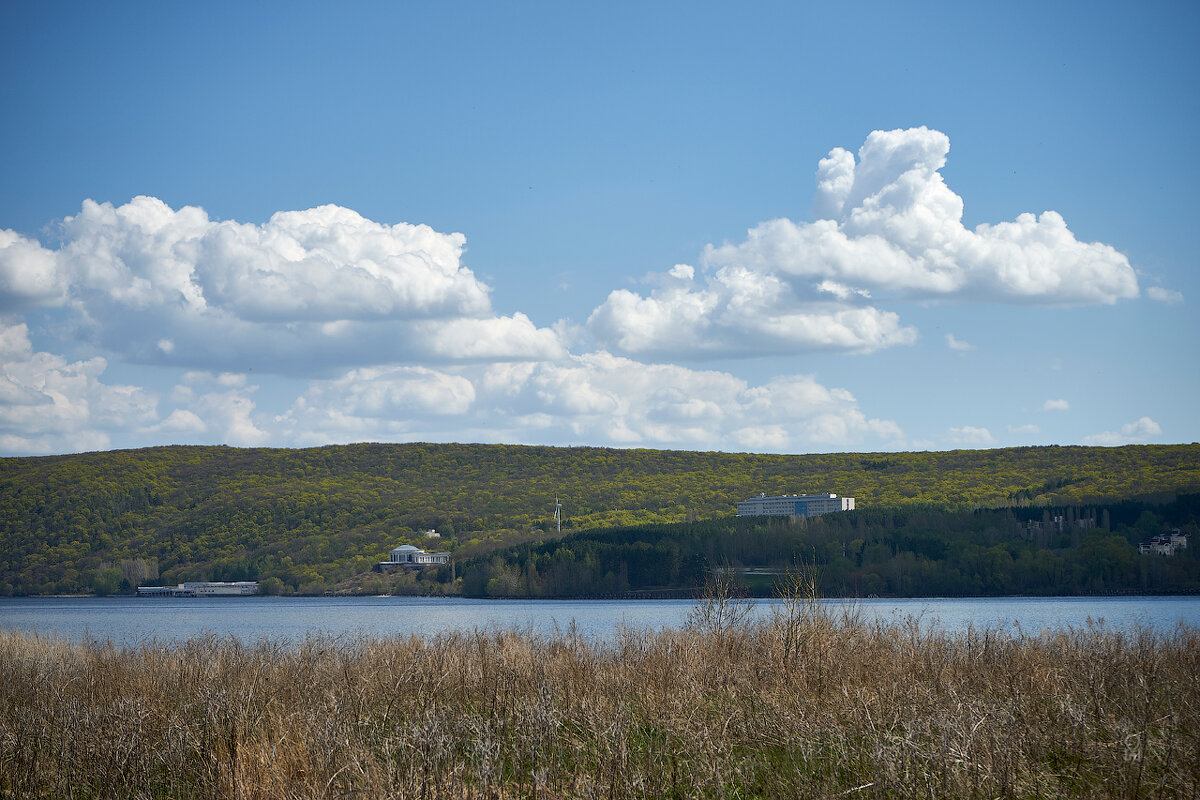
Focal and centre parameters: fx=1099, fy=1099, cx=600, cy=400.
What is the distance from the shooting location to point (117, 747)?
1404cm

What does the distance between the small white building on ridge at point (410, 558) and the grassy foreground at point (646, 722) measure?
13836 centimetres

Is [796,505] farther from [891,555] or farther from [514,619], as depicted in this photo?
[514,619]

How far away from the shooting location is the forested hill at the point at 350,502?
16162 centimetres

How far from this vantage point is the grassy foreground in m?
11.8

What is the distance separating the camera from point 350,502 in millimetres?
181375

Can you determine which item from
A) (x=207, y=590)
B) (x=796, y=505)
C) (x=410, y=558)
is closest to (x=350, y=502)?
(x=410, y=558)

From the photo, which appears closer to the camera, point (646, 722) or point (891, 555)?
point (646, 722)

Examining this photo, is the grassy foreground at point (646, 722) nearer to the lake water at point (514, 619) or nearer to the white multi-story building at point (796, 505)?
the lake water at point (514, 619)

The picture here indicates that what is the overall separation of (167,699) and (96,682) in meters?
2.19

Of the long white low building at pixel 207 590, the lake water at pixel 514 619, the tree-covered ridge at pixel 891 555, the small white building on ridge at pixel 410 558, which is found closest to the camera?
the lake water at pixel 514 619

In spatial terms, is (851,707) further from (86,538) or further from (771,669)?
(86,538)

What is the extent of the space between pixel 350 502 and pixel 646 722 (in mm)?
170686

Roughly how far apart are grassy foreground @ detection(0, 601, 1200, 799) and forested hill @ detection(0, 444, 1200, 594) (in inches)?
5222

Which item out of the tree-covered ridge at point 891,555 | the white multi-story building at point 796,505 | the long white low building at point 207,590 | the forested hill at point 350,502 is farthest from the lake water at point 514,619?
the white multi-story building at point 796,505
